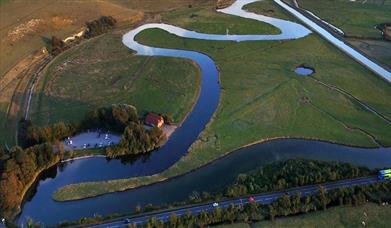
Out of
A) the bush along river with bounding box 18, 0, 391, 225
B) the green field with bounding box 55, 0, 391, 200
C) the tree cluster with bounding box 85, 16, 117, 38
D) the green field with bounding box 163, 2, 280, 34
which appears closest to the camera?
the bush along river with bounding box 18, 0, 391, 225

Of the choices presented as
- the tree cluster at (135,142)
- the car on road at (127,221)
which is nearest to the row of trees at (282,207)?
the car on road at (127,221)

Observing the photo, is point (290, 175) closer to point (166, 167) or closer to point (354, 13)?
point (166, 167)

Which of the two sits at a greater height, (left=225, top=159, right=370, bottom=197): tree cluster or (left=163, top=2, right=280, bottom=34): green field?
(left=163, top=2, right=280, bottom=34): green field

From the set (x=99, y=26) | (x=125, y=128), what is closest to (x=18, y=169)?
(x=125, y=128)

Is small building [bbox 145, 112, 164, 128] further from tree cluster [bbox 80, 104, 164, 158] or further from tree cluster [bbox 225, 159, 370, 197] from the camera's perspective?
tree cluster [bbox 225, 159, 370, 197]

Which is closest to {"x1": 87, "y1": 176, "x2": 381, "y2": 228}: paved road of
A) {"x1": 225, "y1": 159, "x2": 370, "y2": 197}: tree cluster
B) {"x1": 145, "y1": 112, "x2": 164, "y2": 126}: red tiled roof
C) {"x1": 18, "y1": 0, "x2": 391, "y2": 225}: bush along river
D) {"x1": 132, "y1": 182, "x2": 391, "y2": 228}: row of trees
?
{"x1": 225, "y1": 159, "x2": 370, "y2": 197}: tree cluster

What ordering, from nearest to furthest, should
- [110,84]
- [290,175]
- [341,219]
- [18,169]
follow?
1. [341,219]
2. [290,175]
3. [18,169]
4. [110,84]

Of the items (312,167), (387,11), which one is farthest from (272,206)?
(387,11)

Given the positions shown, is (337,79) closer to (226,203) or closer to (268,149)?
(268,149)
